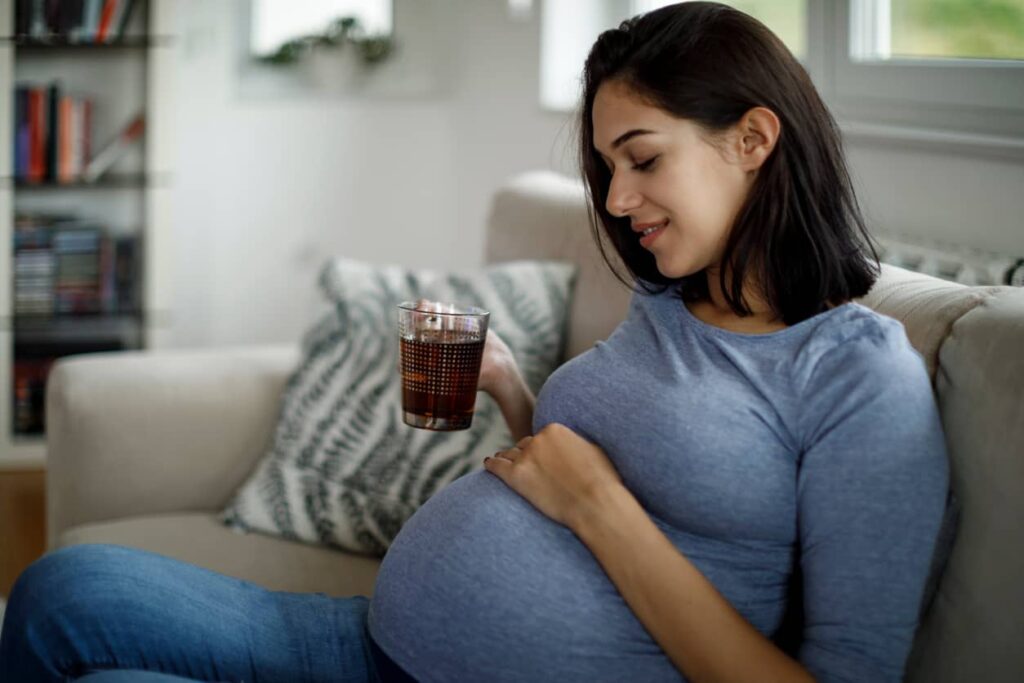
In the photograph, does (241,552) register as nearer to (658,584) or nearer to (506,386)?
(506,386)

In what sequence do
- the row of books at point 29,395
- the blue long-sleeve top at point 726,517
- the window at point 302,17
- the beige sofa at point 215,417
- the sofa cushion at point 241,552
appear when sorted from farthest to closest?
1. the window at point 302,17
2. the row of books at point 29,395
3. the sofa cushion at point 241,552
4. the beige sofa at point 215,417
5. the blue long-sleeve top at point 726,517

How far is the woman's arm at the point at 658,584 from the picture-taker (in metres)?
1.09

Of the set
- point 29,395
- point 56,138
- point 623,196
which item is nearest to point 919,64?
point 623,196

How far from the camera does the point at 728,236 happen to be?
1.25m

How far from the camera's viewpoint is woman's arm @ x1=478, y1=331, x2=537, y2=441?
4.92 ft

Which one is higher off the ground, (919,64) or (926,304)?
(919,64)

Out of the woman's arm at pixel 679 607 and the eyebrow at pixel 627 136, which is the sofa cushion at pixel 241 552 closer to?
the woman's arm at pixel 679 607

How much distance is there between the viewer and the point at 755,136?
3.96 ft

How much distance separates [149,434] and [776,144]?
123 cm

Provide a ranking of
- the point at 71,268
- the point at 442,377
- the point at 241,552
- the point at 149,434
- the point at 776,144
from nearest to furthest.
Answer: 1. the point at 776,144
2. the point at 442,377
3. the point at 241,552
4. the point at 149,434
5. the point at 71,268

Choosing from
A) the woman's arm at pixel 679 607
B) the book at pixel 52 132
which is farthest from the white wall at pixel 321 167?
the woman's arm at pixel 679 607

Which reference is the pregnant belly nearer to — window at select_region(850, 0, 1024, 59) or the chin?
the chin

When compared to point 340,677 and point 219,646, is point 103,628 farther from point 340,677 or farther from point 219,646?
point 340,677

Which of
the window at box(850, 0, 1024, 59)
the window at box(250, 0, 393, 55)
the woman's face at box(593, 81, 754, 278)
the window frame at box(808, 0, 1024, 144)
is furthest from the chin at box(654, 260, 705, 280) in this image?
the window at box(250, 0, 393, 55)
